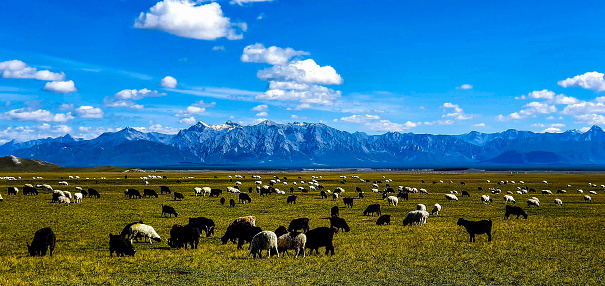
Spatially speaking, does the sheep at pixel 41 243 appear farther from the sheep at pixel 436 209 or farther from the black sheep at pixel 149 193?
the black sheep at pixel 149 193

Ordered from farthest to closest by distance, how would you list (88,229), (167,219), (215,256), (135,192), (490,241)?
(135,192) < (167,219) < (88,229) < (490,241) < (215,256)

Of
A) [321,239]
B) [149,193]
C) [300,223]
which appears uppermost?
[321,239]

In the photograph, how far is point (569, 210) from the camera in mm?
39219

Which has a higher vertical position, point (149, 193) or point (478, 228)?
point (478, 228)

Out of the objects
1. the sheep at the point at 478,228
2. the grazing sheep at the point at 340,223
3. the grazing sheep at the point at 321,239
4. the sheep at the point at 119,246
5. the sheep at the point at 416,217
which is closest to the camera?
the sheep at the point at 119,246

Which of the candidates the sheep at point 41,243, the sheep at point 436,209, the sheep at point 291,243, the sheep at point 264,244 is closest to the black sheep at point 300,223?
the sheep at point 291,243

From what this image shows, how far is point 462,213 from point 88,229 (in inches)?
1221

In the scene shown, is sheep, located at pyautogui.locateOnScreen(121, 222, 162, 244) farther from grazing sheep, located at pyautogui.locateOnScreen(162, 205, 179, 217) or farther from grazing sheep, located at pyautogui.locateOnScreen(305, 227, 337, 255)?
grazing sheep, located at pyautogui.locateOnScreen(162, 205, 179, 217)

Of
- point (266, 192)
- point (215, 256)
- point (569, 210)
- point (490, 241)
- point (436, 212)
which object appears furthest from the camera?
point (266, 192)

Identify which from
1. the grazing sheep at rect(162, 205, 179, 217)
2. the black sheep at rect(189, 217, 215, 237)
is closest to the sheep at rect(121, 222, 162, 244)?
the black sheep at rect(189, 217, 215, 237)

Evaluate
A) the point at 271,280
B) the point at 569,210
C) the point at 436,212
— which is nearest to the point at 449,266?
the point at 271,280

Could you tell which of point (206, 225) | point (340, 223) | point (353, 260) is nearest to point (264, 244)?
point (353, 260)

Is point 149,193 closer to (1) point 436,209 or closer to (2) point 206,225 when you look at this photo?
(2) point 206,225

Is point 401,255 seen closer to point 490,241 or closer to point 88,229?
point 490,241
